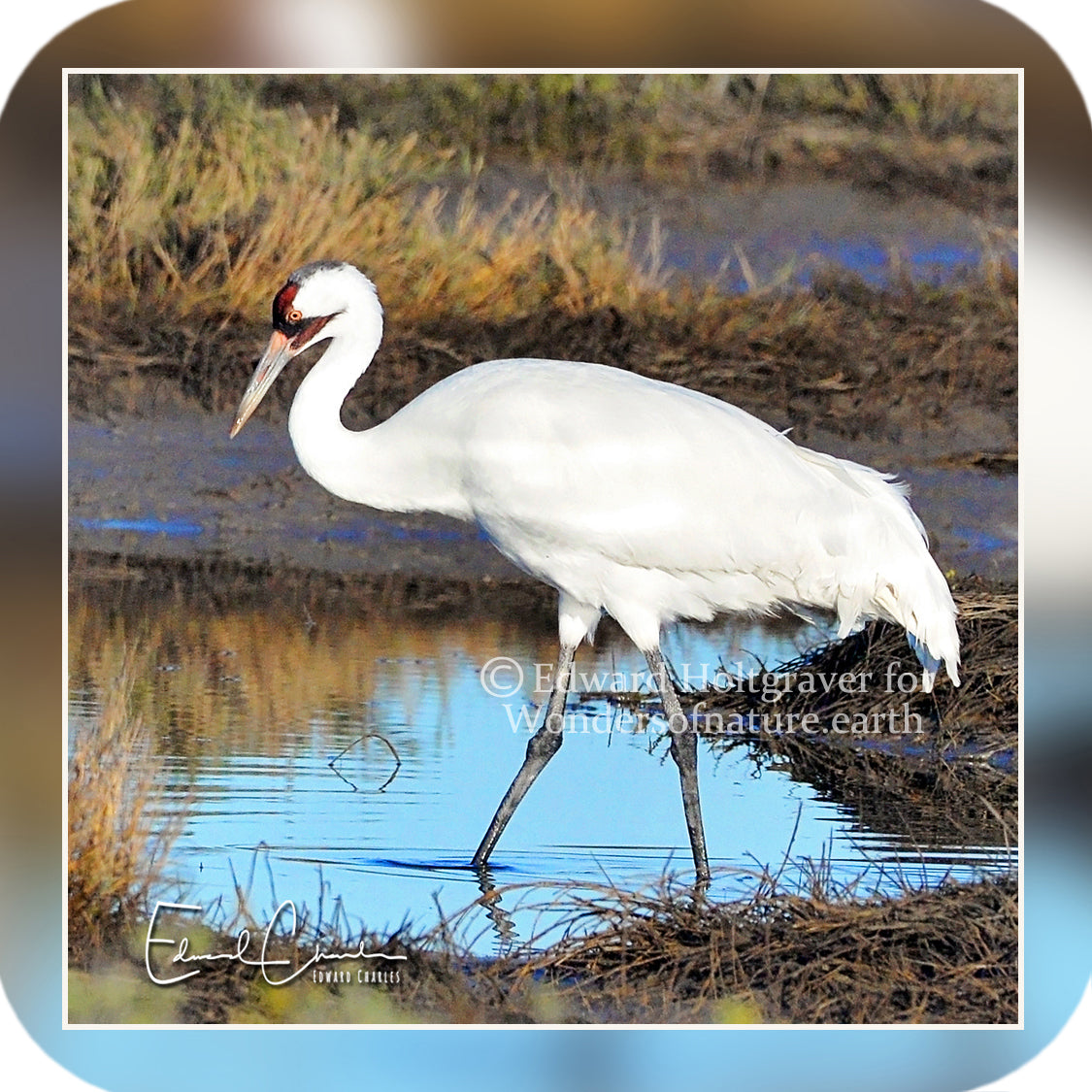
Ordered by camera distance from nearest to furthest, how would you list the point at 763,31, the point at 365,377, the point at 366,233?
the point at 763,31 → the point at 366,233 → the point at 365,377

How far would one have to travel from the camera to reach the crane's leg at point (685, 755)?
5.29 meters

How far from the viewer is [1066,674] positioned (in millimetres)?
5082

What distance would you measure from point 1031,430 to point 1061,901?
1.19 meters

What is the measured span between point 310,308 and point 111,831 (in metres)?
1.47

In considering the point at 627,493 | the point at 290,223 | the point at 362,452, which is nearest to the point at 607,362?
the point at 627,493

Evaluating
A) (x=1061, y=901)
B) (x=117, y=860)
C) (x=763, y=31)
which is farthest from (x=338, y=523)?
(x=1061, y=901)

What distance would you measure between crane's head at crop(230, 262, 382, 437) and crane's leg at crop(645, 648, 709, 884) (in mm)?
1221

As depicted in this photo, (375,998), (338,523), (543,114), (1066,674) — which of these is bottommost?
(375,998)

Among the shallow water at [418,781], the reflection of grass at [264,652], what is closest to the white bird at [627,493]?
the shallow water at [418,781]

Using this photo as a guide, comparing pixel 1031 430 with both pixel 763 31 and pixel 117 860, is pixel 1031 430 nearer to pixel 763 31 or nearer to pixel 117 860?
pixel 763 31

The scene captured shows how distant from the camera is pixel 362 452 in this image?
17.4 ft
